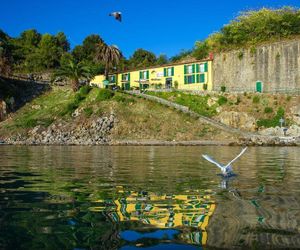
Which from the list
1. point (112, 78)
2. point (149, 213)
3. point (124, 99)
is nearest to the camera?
point (149, 213)

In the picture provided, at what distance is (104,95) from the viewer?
61125 mm

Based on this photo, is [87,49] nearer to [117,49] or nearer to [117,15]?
[117,49]

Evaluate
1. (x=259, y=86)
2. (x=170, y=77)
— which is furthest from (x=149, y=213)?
(x=170, y=77)

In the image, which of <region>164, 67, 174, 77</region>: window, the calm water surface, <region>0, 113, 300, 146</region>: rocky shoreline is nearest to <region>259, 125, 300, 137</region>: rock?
<region>0, 113, 300, 146</region>: rocky shoreline

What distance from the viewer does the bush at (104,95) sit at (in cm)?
6069

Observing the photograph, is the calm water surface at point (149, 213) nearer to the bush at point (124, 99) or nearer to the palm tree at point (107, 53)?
the bush at point (124, 99)

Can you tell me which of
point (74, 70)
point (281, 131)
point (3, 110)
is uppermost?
point (74, 70)

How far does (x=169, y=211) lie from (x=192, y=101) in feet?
168

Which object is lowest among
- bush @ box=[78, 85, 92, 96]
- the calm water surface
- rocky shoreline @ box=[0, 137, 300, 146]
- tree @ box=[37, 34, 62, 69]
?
the calm water surface

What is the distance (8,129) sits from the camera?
57.5 meters

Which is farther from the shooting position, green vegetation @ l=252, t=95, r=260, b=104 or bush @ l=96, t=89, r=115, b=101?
bush @ l=96, t=89, r=115, b=101

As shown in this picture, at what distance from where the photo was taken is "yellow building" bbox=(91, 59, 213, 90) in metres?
65.1

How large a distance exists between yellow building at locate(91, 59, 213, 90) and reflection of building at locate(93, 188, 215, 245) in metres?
55.2

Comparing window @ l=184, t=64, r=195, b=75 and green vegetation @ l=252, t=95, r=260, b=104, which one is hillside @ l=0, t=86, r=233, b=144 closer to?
green vegetation @ l=252, t=95, r=260, b=104
